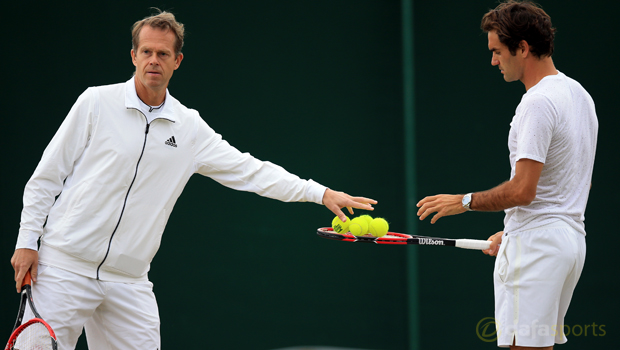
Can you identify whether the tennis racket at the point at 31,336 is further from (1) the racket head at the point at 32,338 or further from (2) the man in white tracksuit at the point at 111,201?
(2) the man in white tracksuit at the point at 111,201

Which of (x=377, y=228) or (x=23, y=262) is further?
(x=377, y=228)

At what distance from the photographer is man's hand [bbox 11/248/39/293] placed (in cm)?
282

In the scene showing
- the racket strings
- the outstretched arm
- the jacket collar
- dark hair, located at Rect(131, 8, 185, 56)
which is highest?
dark hair, located at Rect(131, 8, 185, 56)

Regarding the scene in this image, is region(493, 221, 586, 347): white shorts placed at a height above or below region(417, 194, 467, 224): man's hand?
below

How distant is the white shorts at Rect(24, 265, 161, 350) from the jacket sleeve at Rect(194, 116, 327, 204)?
68 centimetres

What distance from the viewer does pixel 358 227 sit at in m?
3.31

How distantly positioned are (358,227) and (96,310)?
53.0 inches


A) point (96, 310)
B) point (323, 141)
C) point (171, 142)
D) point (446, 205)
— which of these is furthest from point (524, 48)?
point (323, 141)

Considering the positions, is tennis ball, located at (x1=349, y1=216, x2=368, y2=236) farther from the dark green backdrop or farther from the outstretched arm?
the dark green backdrop

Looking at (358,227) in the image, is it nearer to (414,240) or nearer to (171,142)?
(414,240)

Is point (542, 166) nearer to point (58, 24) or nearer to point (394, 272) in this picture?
point (394, 272)

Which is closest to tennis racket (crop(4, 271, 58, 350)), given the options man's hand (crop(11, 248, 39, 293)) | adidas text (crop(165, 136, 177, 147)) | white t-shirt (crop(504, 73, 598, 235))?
man's hand (crop(11, 248, 39, 293))

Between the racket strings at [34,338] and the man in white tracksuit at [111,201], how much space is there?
14 cm

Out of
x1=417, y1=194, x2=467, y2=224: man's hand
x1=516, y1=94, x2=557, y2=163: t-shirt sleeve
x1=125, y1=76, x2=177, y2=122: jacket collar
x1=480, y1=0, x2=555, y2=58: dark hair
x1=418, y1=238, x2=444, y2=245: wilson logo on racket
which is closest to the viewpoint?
x1=516, y1=94, x2=557, y2=163: t-shirt sleeve
